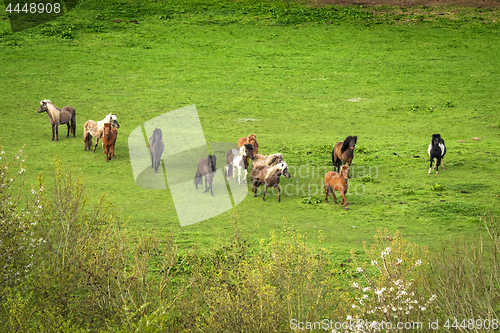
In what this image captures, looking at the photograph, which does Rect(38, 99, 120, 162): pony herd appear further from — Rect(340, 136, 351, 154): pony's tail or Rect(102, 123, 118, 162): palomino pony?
Rect(340, 136, 351, 154): pony's tail

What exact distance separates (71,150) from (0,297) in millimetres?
13456

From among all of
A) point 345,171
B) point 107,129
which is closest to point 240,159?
point 345,171

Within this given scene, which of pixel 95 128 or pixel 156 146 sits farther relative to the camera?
pixel 95 128

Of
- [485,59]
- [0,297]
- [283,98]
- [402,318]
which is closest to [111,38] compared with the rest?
[283,98]

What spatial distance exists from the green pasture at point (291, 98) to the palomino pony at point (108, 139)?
44cm

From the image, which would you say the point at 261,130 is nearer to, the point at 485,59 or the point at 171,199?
the point at 171,199

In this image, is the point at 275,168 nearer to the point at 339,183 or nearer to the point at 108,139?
the point at 339,183

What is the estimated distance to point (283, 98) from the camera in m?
34.9

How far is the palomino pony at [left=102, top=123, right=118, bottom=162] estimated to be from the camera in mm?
21172

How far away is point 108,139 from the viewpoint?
856 inches

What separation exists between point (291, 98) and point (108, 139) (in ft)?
51.5

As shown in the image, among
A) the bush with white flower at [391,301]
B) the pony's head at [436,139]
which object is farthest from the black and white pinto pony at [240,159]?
the bush with white flower at [391,301]

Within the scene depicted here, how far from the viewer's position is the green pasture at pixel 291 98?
58.1ft

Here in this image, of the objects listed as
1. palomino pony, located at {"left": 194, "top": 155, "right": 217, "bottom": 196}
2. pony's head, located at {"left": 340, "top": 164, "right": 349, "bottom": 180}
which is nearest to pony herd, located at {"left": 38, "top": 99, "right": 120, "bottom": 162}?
palomino pony, located at {"left": 194, "top": 155, "right": 217, "bottom": 196}
